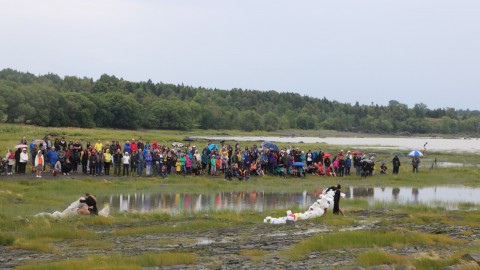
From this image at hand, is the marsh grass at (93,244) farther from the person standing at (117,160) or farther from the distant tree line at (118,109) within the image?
the distant tree line at (118,109)

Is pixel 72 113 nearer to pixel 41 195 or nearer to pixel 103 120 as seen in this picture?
pixel 103 120

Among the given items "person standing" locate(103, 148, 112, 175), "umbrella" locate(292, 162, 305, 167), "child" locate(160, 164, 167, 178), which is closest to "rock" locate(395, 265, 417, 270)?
"child" locate(160, 164, 167, 178)

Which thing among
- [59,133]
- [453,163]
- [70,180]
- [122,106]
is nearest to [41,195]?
[70,180]

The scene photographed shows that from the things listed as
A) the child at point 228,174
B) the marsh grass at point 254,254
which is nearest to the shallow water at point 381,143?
the child at point 228,174

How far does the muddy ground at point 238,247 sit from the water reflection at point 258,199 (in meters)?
5.30

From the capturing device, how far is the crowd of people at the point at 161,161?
3622cm

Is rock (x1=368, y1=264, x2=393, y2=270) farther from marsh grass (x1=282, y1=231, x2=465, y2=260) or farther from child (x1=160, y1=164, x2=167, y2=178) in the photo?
child (x1=160, y1=164, x2=167, y2=178)

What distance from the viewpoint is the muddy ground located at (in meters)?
16.0

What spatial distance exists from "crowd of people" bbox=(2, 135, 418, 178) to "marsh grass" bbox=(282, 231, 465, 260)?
20326 mm

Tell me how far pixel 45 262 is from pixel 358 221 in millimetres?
12596

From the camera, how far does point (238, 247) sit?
60.2 ft

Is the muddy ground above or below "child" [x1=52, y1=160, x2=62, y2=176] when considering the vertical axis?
below

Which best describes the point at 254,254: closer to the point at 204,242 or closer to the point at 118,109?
the point at 204,242

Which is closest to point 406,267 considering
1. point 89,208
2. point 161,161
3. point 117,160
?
point 89,208
